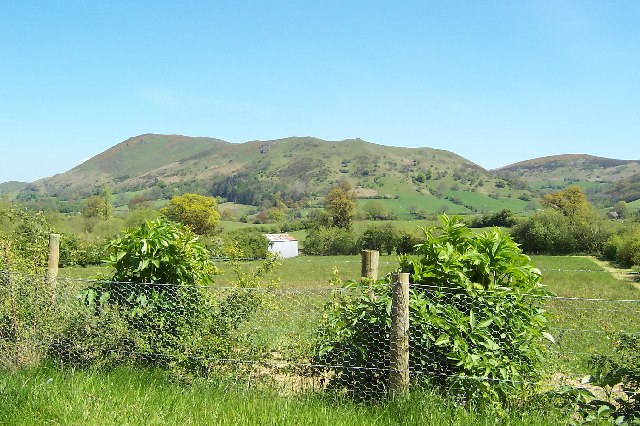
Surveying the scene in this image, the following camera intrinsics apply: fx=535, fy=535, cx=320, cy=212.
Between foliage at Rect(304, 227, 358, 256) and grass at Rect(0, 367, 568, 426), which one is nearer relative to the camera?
grass at Rect(0, 367, 568, 426)

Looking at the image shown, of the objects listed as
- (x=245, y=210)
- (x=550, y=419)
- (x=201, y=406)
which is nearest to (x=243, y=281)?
(x=201, y=406)

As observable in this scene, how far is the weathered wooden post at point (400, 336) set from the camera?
5539 mm

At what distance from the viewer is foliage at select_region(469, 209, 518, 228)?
8325cm

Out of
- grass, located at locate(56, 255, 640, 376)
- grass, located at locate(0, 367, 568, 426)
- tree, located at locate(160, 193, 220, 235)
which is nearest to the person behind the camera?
grass, located at locate(0, 367, 568, 426)

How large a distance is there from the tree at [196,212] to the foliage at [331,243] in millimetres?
19260

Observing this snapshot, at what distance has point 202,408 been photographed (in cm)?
519

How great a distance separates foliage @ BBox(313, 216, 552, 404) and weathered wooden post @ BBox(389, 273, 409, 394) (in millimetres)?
121

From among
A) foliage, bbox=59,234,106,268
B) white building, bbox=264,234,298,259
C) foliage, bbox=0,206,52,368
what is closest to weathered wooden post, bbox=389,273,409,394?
foliage, bbox=59,234,106,268

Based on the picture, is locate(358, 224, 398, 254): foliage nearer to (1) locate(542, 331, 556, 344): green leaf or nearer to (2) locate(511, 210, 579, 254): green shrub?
(2) locate(511, 210, 579, 254): green shrub

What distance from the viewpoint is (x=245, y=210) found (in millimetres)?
184875

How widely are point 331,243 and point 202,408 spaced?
6890cm

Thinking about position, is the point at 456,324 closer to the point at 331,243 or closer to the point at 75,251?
the point at 75,251

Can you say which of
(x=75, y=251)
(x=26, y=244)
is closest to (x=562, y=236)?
(x=75, y=251)

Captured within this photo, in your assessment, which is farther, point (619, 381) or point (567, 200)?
point (567, 200)
